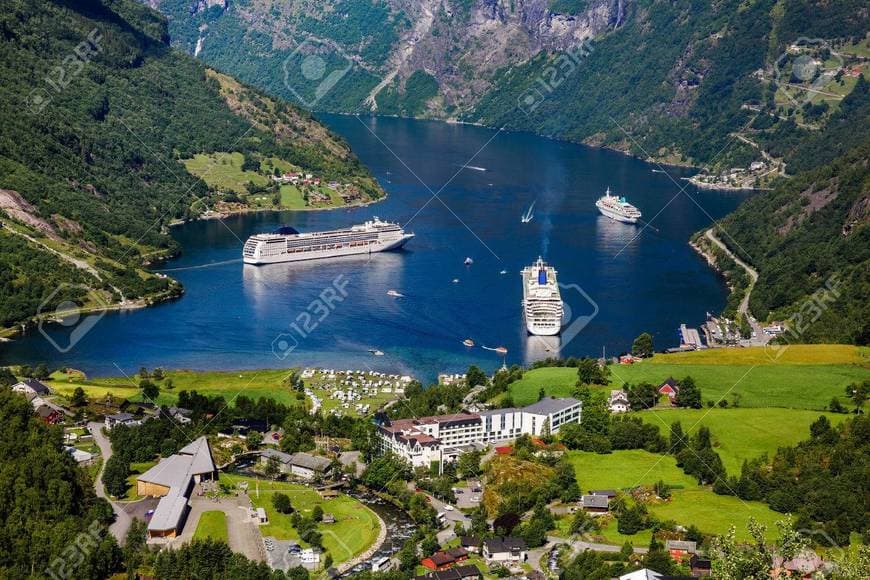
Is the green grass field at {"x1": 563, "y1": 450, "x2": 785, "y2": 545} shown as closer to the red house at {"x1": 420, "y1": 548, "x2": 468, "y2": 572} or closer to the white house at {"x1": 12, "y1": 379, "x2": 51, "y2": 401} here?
the red house at {"x1": 420, "y1": 548, "x2": 468, "y2": 572}

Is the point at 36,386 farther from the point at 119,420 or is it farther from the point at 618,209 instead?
the point at 618,209

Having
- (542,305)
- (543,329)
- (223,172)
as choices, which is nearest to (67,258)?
(542,305)

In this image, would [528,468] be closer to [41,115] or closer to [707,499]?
[707,499]

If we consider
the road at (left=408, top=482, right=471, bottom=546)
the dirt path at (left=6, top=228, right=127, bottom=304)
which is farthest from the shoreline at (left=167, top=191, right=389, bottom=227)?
the road at (left=408, top=482, right=471, bottom=546)

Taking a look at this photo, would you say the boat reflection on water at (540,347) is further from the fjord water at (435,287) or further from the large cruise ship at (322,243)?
the large cruise ship at (322,243)

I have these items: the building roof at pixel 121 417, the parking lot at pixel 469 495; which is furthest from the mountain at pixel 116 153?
the parking lot at pixel 469 495

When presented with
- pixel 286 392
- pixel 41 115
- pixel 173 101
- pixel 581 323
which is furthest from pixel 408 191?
pixel 286 392

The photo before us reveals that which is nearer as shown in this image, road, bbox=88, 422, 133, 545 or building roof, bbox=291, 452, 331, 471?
road, bbox=88, 422, 133, 545
